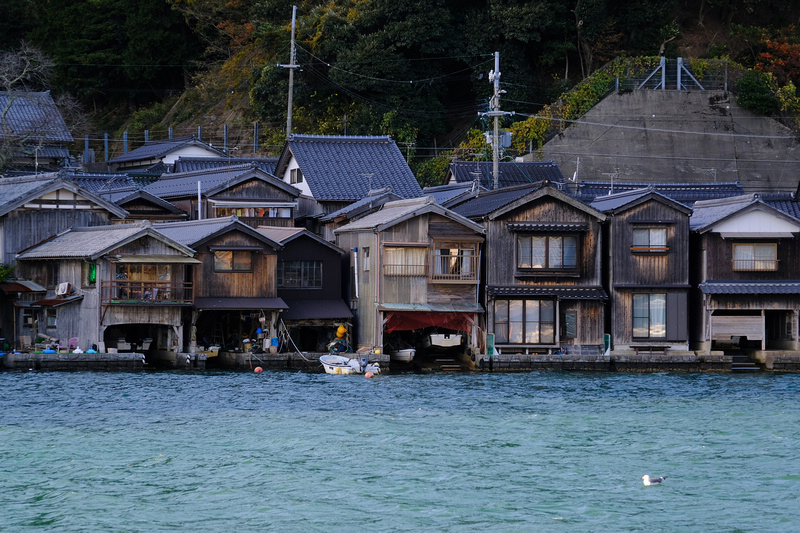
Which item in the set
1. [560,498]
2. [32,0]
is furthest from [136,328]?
[32,0]

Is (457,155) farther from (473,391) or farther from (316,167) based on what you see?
(473,391)

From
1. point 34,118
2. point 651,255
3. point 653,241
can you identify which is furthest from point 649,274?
point 34,118

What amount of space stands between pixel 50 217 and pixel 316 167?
1277 cm

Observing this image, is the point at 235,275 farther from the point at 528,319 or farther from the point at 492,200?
the point at 528,319

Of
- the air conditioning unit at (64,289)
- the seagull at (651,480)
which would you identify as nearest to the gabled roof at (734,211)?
the seagull at (651,480)

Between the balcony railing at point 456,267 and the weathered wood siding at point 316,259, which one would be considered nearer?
the balcony railing at point 456,267

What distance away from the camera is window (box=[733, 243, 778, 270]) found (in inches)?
1693

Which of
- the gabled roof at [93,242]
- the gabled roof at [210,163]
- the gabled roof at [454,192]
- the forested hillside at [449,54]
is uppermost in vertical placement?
the forested hillside at [449,54]

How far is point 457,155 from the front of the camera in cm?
6138

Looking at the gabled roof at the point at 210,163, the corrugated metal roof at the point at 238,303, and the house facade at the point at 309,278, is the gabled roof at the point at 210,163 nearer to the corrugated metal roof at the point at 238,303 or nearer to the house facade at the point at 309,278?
the house facade at the point at 309,278

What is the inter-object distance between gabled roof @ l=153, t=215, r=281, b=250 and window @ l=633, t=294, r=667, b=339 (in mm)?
13479

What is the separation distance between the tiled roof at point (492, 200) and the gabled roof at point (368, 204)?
2833 millimetres

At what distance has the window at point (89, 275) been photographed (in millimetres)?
40875

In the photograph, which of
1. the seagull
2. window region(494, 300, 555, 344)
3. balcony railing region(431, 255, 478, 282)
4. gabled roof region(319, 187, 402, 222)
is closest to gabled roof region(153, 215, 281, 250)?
gabled roof region(319, 187, 402, 222)
